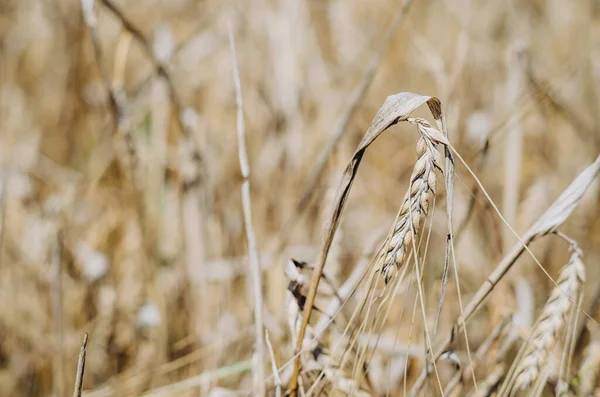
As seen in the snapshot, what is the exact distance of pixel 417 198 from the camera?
387mm

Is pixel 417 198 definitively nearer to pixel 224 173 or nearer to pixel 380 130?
pixel 380 130

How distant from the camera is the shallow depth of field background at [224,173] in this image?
0.84 m

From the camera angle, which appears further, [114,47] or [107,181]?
[114,47]

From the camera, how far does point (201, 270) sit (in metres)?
0.88

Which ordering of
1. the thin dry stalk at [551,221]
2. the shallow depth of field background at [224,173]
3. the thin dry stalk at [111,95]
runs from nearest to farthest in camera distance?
1. the thin dry stalk at [551,221]
2. the thin dry stalk at [111,95]
3. the shallow depth of field background at [224,173]

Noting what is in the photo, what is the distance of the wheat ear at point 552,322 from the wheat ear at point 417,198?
0.18 m

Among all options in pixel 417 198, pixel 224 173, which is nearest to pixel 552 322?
pixel 417 198

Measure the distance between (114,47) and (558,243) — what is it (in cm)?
165

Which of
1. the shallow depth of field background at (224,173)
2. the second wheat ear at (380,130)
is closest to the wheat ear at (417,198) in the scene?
the second wheat ear at (380,130)

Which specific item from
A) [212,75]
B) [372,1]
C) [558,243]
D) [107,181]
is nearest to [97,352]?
[107,181]

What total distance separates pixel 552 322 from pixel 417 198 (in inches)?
8.5

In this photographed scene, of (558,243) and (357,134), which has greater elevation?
(357,134)

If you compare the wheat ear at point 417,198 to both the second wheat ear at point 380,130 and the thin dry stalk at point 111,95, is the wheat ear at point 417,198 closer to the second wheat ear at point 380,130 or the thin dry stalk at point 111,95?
the second wheat ear at point 380,130

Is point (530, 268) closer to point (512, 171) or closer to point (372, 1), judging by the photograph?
point (512, 171)
